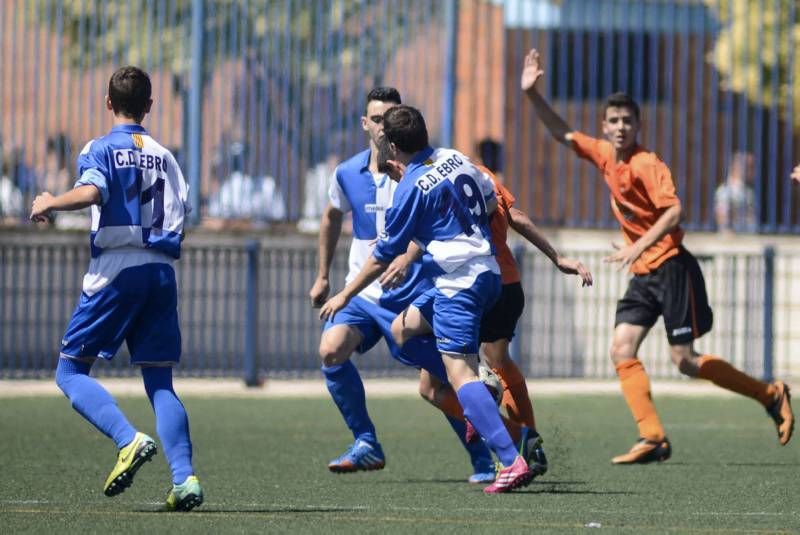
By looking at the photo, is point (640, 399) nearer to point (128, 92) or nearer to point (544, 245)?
point (544, 245)

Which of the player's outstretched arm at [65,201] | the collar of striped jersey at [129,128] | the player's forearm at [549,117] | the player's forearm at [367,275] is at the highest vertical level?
the player's forearm at [549,117]

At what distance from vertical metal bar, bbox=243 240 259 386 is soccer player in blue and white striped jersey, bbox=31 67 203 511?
28.7ft

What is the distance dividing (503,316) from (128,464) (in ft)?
8.35

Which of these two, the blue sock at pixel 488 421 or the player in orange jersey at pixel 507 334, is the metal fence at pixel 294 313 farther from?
the blue sock at pixel 488 421

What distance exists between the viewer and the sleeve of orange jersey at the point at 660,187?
982 cm

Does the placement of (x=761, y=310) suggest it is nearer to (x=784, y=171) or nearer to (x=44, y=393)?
(x=784, y=171)

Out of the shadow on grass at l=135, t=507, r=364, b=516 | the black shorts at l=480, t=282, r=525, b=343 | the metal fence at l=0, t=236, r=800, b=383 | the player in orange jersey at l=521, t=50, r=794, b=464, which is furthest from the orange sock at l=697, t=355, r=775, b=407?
the metal fence at l=0, t=236, r=800, b=383

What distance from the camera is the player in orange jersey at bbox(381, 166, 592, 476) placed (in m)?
8.61

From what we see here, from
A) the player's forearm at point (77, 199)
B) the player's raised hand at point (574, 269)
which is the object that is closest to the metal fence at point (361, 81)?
the player's raised hand at point (574, 269)

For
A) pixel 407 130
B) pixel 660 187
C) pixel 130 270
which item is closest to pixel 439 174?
pixel 407 130

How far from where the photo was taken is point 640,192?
10.1 m

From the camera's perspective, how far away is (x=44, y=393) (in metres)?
15.6

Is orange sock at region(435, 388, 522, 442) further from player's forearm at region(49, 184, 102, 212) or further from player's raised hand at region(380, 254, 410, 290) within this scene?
player's forearm at region(49, 184, 102, 212)

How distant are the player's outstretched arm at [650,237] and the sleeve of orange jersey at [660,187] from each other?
0.06 meters
